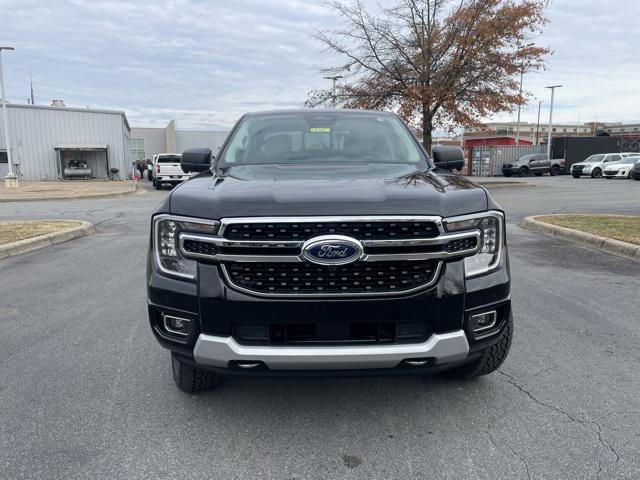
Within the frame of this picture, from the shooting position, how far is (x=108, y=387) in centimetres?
336

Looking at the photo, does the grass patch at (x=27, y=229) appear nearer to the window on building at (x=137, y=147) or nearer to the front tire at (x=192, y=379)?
the front tire at (x=192, y=379)

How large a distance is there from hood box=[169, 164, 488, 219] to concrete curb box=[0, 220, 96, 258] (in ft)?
20.2

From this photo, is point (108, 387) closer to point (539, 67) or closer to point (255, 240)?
point (255, 240)

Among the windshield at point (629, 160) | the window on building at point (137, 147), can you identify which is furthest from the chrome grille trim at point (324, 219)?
the window on building at point (137, 147)

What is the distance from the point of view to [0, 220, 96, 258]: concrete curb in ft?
26.2

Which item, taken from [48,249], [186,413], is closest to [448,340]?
[186,413]

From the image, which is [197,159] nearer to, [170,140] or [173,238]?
[173,238]

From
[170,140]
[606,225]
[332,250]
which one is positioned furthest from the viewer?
[170,140]

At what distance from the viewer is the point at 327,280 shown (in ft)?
8.29

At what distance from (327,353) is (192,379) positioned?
1.05 meters

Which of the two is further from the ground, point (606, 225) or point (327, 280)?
point (327, 280)

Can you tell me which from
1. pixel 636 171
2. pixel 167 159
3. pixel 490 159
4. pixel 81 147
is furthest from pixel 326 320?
pixel 490 159

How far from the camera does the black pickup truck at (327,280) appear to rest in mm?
2500

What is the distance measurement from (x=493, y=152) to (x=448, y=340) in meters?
42.2
